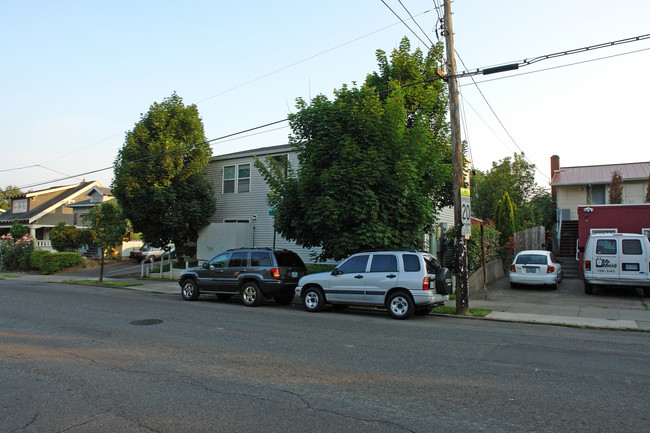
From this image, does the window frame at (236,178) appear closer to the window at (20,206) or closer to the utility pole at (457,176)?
the utility pole at (457,176)

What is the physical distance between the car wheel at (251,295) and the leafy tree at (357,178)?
2.25m

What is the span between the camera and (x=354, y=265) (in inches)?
471

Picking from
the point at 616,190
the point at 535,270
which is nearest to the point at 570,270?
the point at 535,270

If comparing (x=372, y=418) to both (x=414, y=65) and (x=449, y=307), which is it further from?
(x=414, y=65)

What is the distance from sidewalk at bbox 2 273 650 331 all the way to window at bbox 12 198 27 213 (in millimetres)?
28720

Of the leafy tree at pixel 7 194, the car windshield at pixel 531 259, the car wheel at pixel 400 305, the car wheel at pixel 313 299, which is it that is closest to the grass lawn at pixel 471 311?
the car wheel at pixel 400 305

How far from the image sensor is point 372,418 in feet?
14.8

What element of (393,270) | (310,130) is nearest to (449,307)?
(393,270)

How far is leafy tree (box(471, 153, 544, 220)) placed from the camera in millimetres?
43031

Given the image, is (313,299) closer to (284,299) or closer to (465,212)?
(284,299)

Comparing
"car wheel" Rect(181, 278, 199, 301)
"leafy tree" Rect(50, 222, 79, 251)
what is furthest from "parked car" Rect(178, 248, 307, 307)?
→ "leafy tree" Rect(50, 222, 79, 251)

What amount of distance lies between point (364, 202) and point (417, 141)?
2695 millimetres

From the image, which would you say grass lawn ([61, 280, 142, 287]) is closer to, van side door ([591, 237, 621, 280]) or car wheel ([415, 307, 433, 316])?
car wheel ([415, 307, 433, 316])

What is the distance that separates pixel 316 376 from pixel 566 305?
1042cm
